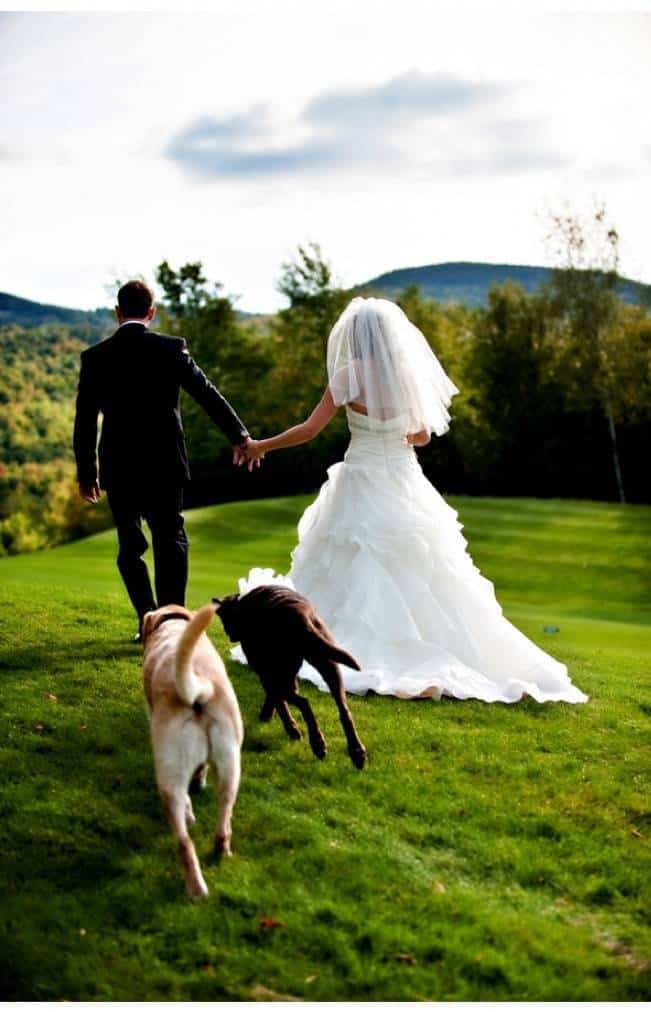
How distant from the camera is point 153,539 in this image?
24.4 feet

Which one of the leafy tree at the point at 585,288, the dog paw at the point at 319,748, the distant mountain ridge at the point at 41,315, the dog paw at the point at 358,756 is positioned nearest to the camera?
the dog paw at the point at 358,756

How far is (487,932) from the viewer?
413cm

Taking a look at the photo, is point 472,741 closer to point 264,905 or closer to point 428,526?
point 428,526

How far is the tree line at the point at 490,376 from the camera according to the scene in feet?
117

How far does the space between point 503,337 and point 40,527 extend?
35.4m

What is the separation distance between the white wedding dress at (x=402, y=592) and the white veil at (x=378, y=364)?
16 centimetres

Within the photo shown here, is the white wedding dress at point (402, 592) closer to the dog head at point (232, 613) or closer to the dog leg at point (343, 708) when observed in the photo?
the dog leg at point (343, 708)

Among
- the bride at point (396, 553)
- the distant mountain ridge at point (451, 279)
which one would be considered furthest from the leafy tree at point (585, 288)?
the bride at point (396, 553)

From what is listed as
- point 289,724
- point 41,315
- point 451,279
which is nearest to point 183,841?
point 289,724

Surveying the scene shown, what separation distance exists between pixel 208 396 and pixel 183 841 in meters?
3.78

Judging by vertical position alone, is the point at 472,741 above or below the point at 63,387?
below

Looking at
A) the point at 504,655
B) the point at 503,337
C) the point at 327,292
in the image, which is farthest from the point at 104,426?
the point at 327,292

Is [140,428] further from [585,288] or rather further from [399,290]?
[399,290]

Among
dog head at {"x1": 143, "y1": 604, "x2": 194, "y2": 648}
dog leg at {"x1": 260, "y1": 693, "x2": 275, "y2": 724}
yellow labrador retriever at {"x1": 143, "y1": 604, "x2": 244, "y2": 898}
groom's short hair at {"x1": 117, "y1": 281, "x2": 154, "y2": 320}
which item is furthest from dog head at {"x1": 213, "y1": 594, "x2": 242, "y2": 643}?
groom's short hair at {"x1": 117, "y1": 281, "x2": 154, "y2": 320}
